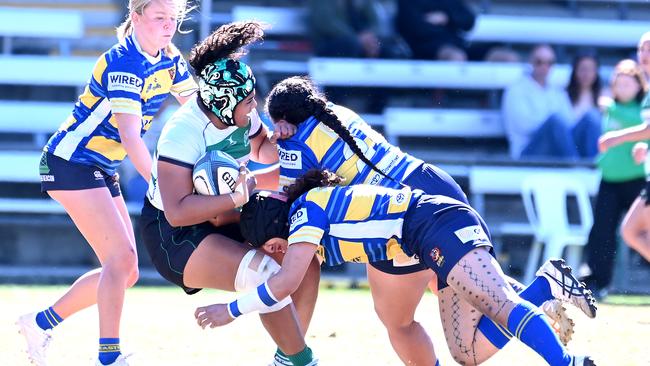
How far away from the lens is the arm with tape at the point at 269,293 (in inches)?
176

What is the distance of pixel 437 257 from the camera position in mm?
4531

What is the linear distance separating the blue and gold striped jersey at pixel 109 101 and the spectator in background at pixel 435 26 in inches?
259

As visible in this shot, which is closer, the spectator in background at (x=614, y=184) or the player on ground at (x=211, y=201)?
the player on ground at (x=211, y=201)

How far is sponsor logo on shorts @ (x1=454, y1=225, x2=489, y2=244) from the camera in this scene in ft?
14.9

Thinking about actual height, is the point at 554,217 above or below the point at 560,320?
below

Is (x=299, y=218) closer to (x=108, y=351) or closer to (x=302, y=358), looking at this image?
(x=302, y=358)

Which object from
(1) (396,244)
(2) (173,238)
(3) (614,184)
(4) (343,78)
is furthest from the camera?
(4) (343,78)

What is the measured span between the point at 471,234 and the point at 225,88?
1.21m

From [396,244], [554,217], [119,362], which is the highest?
[396,244]

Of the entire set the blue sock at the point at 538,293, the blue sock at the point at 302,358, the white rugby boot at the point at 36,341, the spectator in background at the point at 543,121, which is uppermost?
the blue sock at the point at 538,293

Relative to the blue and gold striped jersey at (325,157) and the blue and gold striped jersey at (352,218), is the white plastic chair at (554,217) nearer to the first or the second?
the blue and gold striped jersey at (325,157)

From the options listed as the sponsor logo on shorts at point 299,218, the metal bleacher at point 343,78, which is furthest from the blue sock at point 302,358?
the metal bleacher at point 343,78

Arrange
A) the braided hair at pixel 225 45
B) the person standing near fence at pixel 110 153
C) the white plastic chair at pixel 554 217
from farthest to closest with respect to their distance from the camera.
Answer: the white plastic chair at pixel 554 217
the person standing near fence at pixel 110 153
the braided hair at pixel 225 45

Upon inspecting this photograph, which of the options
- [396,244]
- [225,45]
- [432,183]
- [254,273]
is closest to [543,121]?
[432,183]
